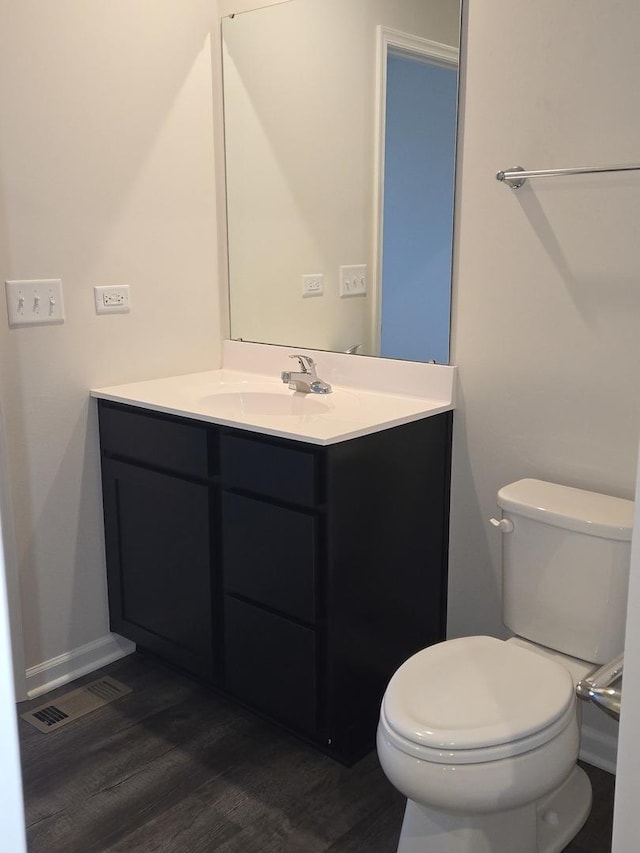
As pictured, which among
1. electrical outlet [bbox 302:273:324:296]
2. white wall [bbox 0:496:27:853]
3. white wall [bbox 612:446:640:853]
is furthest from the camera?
electrical outlet [bbox 302:273:324:296]

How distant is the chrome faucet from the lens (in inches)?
94.7

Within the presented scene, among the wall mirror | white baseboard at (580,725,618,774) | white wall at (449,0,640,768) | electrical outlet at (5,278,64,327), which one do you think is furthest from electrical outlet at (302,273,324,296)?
white baseboard at (580,725,618,774)

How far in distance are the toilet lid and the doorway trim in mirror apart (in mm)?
961

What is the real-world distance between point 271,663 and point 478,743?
762mm

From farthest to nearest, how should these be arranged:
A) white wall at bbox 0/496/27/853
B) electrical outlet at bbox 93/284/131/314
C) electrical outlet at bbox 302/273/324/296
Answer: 1. electrical outlet at bbox 302/273/324/296
2. electrical outlet at bbox 93/284/131/314
3. white wall at bbox 0/496/27/853

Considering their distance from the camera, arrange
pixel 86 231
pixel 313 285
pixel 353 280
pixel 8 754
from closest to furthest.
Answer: pixel 8 754
pixel 86 231
pixel 353 280
pixel 313 285

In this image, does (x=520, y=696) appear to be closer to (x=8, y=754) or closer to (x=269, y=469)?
(x=269, y=469)

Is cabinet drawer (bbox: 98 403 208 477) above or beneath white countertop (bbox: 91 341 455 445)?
beneath

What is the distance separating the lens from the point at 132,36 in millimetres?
2418

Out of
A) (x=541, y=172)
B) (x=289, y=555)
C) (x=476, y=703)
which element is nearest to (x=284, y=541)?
(x=289, y=555)

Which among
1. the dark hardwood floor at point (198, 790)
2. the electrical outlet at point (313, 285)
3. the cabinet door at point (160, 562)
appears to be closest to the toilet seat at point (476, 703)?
the dark hardwood floor at point (198, 790)

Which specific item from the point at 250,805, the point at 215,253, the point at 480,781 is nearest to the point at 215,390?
the point at 215,253

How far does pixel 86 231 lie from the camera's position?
240cm

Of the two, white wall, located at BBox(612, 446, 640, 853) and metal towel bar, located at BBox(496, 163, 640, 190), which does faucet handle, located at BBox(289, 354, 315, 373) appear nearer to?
metal towel bar, located at BBox(496, 163, 640, 190)
